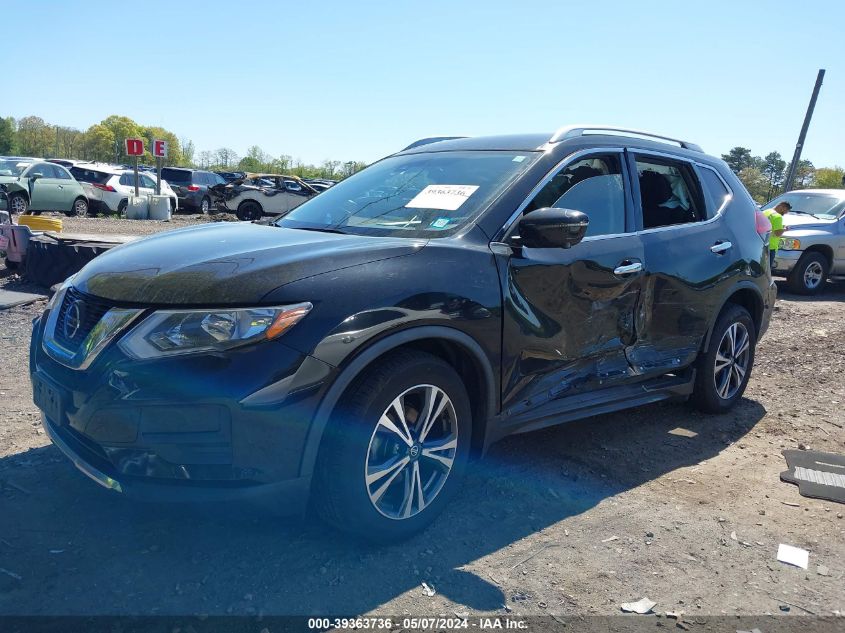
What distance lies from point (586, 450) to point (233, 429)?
8.14 ft

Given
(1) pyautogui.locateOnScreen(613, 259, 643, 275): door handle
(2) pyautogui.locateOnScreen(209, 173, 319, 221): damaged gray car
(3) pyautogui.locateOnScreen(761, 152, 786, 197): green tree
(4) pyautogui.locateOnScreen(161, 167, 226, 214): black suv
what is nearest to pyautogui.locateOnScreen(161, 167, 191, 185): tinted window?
(4) pyautogui.locateOnScreen(161, 167, 226, 214): black suv

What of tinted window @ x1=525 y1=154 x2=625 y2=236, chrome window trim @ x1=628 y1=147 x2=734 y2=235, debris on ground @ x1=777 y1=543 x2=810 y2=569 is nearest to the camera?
debris on ground @ x1=777 y1=543 x2=810 y2=569

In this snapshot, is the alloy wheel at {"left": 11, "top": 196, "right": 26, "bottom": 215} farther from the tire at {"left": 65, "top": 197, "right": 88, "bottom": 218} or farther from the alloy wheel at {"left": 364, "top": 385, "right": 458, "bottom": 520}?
the alloy wheel at {"left": 364, "top": 385, "right": 458, "bottom": 520}

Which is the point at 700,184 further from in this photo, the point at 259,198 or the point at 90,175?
the point at 90,175

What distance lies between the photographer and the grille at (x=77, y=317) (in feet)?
8.89

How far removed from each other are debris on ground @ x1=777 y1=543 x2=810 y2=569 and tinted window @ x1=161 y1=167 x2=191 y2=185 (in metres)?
26.0

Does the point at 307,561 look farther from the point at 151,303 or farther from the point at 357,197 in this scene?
the point at 357,197

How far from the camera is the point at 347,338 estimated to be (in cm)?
259

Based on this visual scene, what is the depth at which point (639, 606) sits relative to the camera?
267 cm

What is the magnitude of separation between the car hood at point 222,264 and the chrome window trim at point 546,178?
1.48 ft

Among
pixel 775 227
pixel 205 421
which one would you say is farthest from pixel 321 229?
pixel 775 227

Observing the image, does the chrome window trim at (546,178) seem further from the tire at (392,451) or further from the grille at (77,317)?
the grille at (77,317)

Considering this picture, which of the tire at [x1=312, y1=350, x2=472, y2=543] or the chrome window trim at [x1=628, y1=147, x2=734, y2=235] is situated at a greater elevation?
the chrome window trim at [x1=628, y1=147, x2=734, y2=235]

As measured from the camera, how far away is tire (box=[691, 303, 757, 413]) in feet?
15.5
